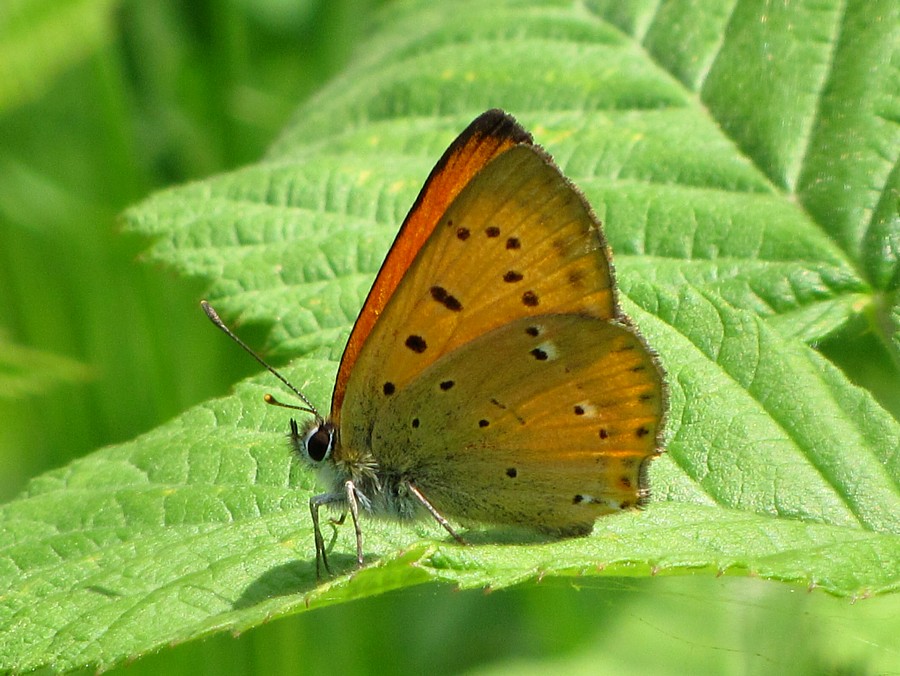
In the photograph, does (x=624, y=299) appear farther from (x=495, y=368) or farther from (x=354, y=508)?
(x=354, y=508)

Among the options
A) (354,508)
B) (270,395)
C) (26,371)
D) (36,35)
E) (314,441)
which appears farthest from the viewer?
(36,35)

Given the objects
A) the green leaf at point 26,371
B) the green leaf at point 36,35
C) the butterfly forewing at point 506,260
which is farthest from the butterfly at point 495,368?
the green leaf at point 36,35

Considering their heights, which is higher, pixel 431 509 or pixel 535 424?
pixel 535 424

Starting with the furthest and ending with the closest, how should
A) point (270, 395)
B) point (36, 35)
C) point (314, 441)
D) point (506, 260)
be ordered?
point (36, 35), point (270, 395), point (314, 441), point (506, 260)

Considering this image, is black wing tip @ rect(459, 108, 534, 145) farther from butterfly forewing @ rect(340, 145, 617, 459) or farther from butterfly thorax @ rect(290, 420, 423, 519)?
butterfly thorax @ rect(290, 420, 423, 519)

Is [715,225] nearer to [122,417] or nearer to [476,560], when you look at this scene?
[476,560]

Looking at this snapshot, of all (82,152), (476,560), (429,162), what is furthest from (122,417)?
(476,560)

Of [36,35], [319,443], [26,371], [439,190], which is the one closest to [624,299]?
[439,190]
